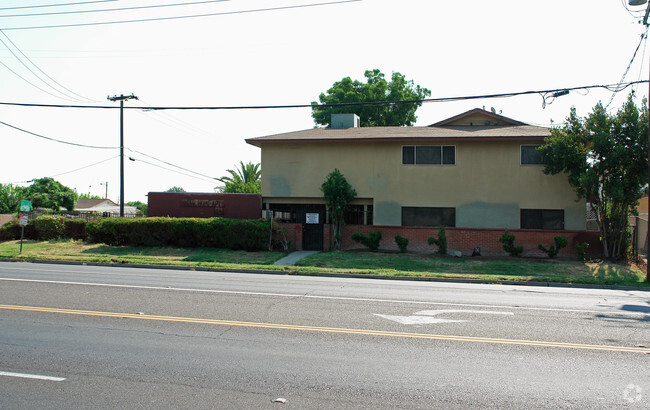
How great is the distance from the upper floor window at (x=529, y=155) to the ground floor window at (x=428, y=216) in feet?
12.7

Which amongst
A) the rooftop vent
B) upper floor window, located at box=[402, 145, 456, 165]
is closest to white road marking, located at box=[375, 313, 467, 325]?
upper floor window, located at box=[402, 145, 456, 165]

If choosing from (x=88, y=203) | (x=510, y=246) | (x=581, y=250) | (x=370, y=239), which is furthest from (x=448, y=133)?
(x=88, y=203)

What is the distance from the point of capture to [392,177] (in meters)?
24.4

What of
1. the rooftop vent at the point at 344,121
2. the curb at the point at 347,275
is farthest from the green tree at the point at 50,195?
the rooftop vent at the point at 344,121

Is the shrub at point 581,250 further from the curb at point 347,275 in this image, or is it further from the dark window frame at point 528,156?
the curb at point 347,275

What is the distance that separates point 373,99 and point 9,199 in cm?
4476

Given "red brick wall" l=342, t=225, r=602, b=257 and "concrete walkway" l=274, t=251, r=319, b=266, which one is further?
"red brick wall" l=342, t=225, r=602, b=257

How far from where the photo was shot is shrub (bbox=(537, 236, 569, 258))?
2112 cm

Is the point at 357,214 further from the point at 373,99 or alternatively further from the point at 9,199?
the point at 9,199

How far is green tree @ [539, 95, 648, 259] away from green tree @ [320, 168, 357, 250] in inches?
346

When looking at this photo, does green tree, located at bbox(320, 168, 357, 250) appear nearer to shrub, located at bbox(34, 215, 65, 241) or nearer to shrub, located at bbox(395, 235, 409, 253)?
shrub, located at bbox(395, 235, 409, 253)

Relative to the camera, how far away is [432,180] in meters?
24.1

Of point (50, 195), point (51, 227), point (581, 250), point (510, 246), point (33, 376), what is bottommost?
point (33, 376)

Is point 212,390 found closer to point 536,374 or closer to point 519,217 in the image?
point 536,374
